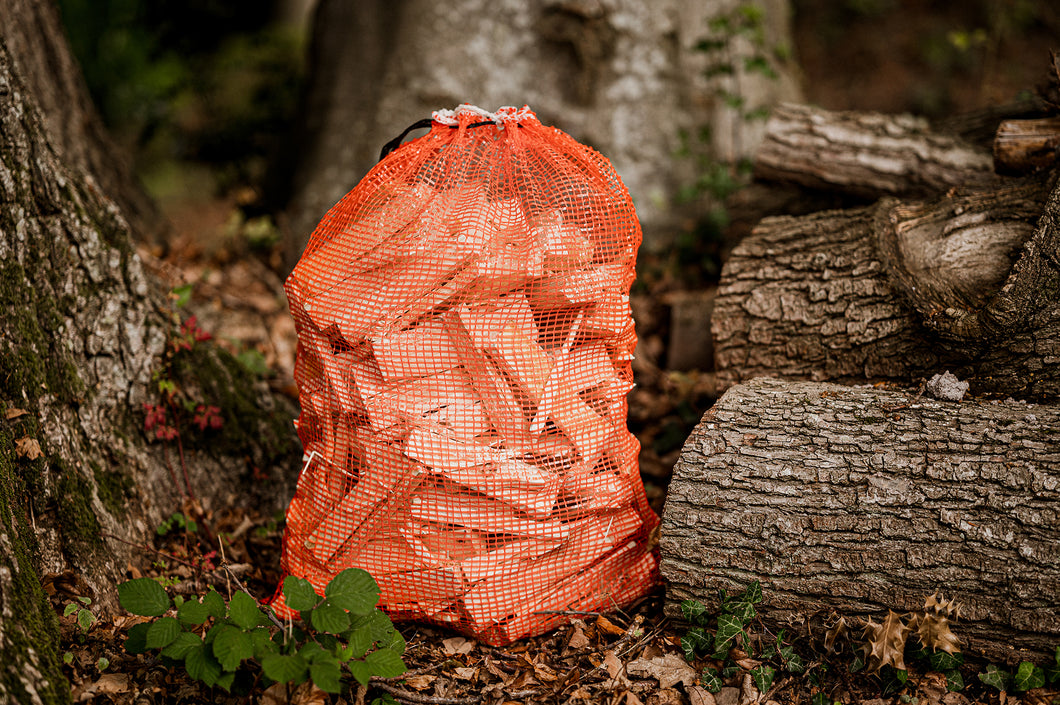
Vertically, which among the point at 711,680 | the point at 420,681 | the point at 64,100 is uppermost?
the point at 64,100

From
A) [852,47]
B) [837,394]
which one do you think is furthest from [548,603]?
[852,47]

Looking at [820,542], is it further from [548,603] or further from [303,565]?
[303,565]

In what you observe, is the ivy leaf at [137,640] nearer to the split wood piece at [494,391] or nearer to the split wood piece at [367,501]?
the split wood piece at [367,501]

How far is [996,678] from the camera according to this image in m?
1.92

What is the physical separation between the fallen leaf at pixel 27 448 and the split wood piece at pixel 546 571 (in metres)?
1.26

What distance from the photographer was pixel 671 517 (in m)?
2.13

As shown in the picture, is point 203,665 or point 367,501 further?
point 367,501

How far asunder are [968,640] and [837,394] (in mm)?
768

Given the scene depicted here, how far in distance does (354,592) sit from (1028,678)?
174cm

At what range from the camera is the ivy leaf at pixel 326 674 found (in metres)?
1.63

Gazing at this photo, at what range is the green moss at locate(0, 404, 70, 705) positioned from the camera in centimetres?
154

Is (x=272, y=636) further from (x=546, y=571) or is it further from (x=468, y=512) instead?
(x=546, y=571)

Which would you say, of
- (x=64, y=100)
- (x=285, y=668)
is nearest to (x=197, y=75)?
(x=64, y=100)

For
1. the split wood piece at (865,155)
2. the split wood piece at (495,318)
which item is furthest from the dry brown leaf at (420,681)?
the split wood piece at (865,155)
